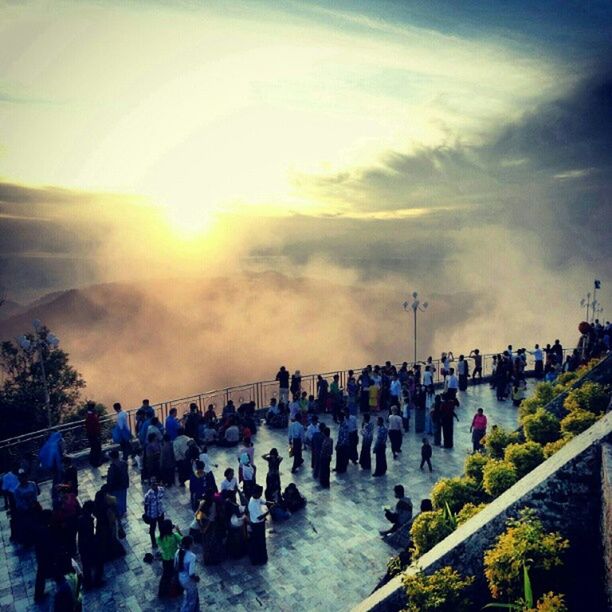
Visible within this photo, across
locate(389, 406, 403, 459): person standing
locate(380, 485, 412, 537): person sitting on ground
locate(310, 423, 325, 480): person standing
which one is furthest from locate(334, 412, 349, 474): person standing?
locate(380, 485, 412, 537): person sitting on ground

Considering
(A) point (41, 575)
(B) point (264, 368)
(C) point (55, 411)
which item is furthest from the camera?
(B) point (264, 368)

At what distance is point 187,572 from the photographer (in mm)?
7223

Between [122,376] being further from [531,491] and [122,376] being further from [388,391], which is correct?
[531,491]

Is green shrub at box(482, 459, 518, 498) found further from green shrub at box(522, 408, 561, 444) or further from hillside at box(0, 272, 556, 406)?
hillside at box(0, 272, 556, 406)

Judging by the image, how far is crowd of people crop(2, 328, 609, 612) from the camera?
8125mm

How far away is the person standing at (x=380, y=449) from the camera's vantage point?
12305 mm

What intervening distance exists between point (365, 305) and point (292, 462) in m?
183

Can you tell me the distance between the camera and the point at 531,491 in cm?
584

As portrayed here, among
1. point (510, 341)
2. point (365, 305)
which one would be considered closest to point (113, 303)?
point (365, 305)

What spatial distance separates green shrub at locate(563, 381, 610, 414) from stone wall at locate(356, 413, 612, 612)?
3.06 metres

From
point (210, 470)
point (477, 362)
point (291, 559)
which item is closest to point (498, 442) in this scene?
point (291, 559)

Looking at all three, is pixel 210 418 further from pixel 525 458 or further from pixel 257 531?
pixel 525 458

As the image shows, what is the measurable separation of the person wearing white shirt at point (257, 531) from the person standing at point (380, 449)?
13.5 ft

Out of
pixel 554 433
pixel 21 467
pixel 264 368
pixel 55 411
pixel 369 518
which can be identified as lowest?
pixel 264 368
